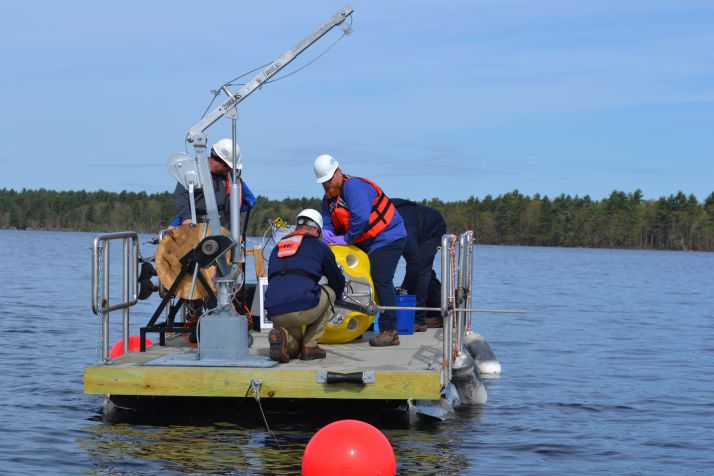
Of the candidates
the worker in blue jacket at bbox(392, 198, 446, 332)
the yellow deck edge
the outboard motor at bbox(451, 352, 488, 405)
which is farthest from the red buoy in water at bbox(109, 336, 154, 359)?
the outboard motor at bbox(451, 352, 488, 405)

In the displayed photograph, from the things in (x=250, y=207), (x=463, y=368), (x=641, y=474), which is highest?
(x=250, y=207)

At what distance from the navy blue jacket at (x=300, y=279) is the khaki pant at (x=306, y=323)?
2.5 inches

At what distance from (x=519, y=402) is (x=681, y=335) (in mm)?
12968

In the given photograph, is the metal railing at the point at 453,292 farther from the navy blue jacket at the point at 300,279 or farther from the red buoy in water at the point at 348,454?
the red buoy in water at the point at 348,454

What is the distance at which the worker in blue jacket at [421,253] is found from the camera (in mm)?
13469

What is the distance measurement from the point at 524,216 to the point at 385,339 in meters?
147

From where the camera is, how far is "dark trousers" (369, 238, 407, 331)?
1183 centimetres

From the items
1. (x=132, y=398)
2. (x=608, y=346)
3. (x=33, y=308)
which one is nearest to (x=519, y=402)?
(x=132, y=398)

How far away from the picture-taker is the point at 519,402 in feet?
48.5

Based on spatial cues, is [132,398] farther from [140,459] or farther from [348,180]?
[348,180]

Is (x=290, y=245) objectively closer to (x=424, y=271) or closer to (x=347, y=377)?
(x=347, y=377)

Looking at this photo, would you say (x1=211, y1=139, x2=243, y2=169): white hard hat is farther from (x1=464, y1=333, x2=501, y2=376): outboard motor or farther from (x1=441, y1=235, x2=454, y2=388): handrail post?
(x1=464, y1=333, x2=501, y2=376): outboard motor

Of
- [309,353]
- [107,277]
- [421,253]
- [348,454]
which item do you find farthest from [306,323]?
[421,253]

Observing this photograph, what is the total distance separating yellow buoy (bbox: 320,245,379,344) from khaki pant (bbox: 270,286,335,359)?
97 centimetres
